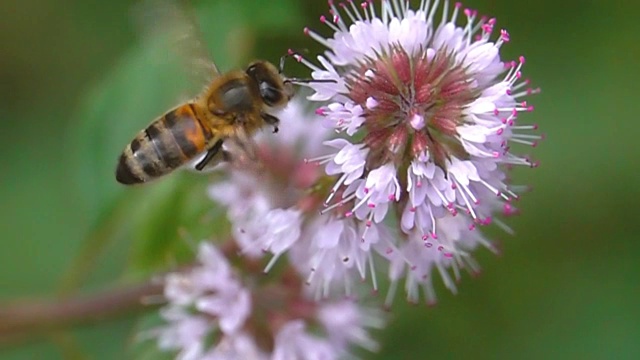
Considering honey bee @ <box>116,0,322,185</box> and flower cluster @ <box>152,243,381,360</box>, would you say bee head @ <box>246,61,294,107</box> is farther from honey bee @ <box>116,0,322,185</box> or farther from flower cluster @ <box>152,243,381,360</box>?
flower cluster @ <box>152,243,381,360</box>

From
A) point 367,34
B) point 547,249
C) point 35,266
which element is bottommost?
point 547,249

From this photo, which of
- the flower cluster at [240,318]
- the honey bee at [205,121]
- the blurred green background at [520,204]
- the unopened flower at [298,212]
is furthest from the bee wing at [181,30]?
the blurred green background at [520,204]

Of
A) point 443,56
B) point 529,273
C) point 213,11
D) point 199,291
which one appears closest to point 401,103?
point 443,56

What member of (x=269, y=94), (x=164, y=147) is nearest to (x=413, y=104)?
(x=269, y=94)

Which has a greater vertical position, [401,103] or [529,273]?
[401,103]

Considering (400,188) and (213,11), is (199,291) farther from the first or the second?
(213,11)

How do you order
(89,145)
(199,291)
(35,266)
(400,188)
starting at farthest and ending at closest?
(35,266) < (89,145) < (199,291) < (400,188)

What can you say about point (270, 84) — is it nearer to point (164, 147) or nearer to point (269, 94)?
point (269, 94)

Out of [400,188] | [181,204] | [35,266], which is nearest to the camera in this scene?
[400,188]
